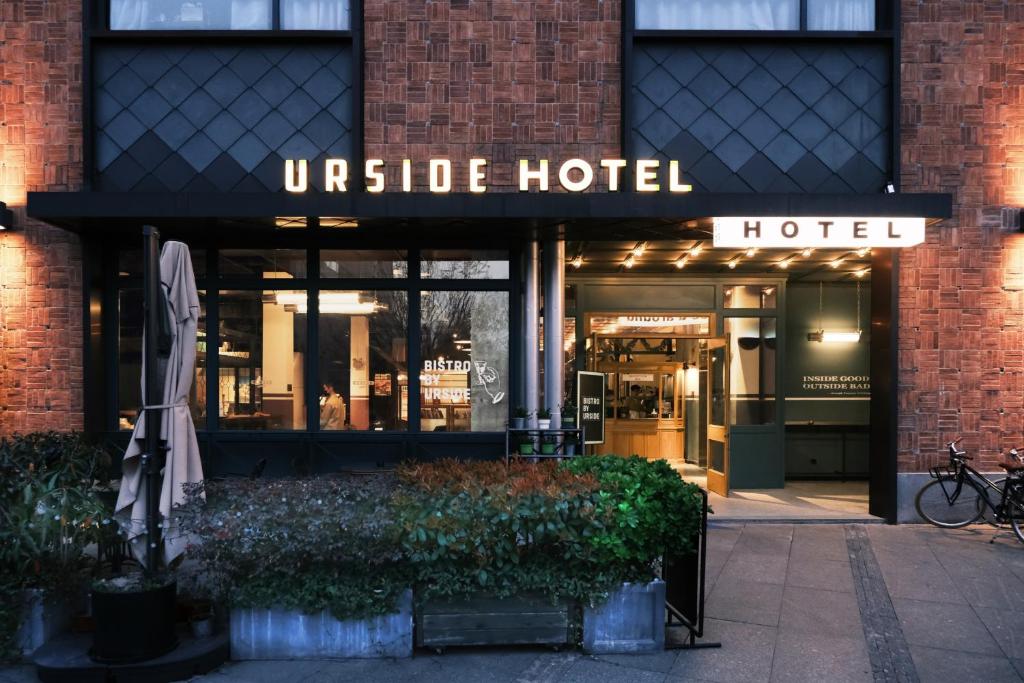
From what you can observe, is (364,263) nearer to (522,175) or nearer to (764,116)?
(522,175)

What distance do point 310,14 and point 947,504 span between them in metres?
10.8

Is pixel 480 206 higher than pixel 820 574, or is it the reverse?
pixel 480 206

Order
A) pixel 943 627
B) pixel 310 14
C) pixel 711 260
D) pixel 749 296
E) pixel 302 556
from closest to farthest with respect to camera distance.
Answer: pixel 302 556, pixel 943 627, pixel 310 14, pixel 711 260, pixel 749 296

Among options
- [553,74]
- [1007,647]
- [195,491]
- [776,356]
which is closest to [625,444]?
[776,356]

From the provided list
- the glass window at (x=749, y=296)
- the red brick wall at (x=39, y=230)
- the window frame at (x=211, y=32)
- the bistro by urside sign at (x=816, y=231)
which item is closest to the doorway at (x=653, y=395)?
the glass window at (x=749, y=296)

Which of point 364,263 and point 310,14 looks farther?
point 364,263

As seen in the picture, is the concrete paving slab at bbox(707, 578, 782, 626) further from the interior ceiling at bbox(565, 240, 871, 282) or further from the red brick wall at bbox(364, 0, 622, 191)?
the red brick wall at bbox(364, 0, 622, 191)

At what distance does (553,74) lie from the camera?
31.6 ft

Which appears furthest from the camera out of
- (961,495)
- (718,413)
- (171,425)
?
(718,413)

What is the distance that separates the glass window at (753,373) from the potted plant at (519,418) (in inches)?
167

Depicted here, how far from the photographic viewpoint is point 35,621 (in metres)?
5.04

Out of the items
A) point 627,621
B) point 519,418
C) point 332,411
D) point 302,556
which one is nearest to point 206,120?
point 332,411

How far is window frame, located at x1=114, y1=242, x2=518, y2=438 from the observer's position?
9.88 meters

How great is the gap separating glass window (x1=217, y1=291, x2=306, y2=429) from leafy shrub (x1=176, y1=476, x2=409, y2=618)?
481 cm
